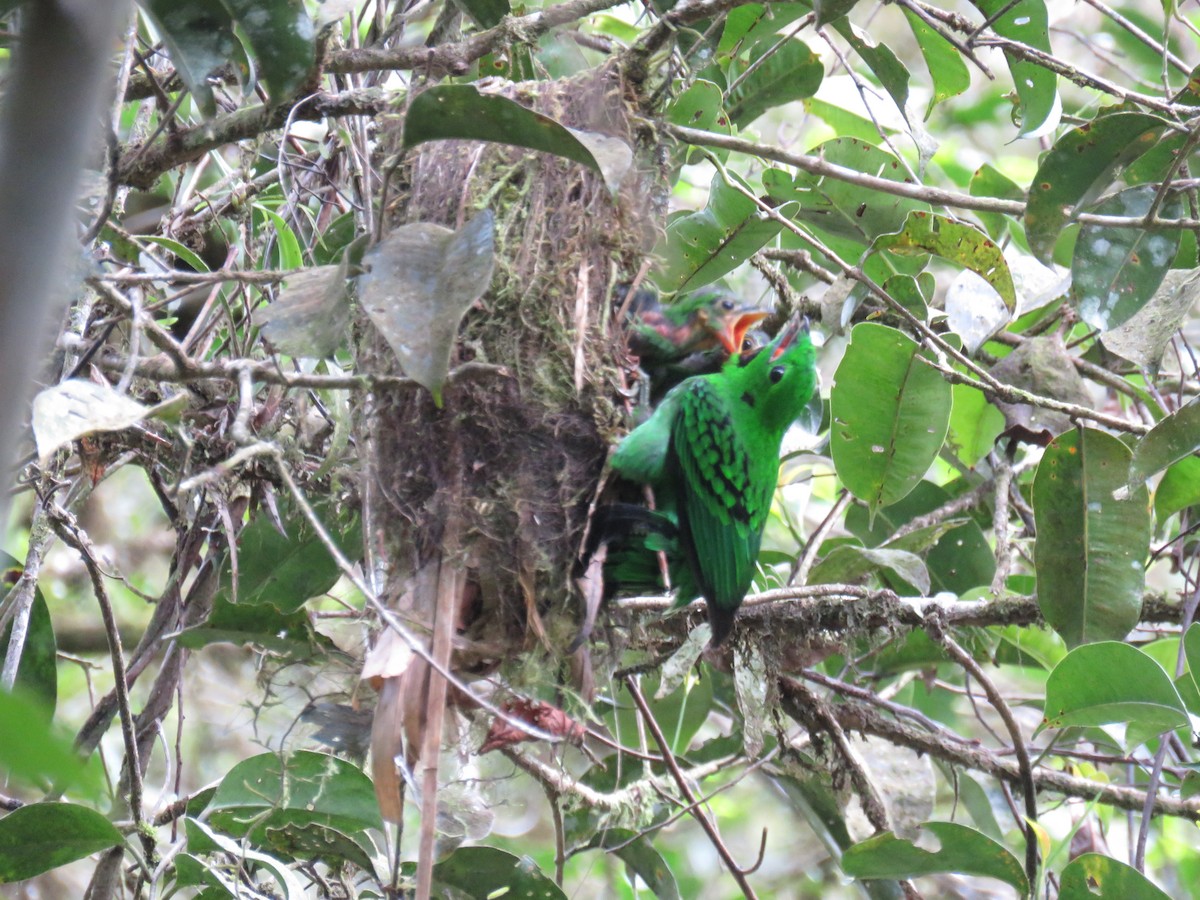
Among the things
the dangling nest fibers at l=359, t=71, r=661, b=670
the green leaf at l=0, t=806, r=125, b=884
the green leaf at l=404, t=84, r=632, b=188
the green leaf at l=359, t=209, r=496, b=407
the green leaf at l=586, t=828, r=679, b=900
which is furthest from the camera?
the green leaf at l=586, t=828, r=679, b=900

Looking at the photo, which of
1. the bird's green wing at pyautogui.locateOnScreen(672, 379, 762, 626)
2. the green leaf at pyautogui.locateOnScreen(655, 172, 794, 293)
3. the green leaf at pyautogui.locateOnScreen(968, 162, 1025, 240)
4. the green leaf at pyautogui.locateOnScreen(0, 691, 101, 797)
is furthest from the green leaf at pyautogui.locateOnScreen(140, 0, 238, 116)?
the green leaf at pyautogui.locateOnScreen(968, 162, 1025, 240)

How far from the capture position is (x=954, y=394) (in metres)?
3.88

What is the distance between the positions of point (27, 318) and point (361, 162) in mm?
2791

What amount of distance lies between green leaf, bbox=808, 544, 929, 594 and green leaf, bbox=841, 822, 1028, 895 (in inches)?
26.1

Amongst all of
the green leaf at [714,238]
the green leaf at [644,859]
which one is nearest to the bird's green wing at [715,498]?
the green leaf at [714,238]

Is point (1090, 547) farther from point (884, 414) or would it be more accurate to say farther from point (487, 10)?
point (487, 10)

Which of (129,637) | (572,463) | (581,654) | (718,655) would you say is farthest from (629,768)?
(129,637)

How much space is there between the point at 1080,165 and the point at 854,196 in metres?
0.78

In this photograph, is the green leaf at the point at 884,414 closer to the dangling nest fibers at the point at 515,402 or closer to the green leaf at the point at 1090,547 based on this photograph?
the green leaf at the point at 1090,547

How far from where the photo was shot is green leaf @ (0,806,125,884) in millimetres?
2588

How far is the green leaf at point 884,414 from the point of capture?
10.7 ft

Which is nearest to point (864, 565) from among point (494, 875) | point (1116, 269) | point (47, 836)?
point (1116, 269)

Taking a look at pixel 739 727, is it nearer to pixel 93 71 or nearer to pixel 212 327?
pixel 212 327

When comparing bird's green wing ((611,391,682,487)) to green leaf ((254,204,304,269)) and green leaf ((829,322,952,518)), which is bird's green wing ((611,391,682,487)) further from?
green leaf ((254,204,304,269))
